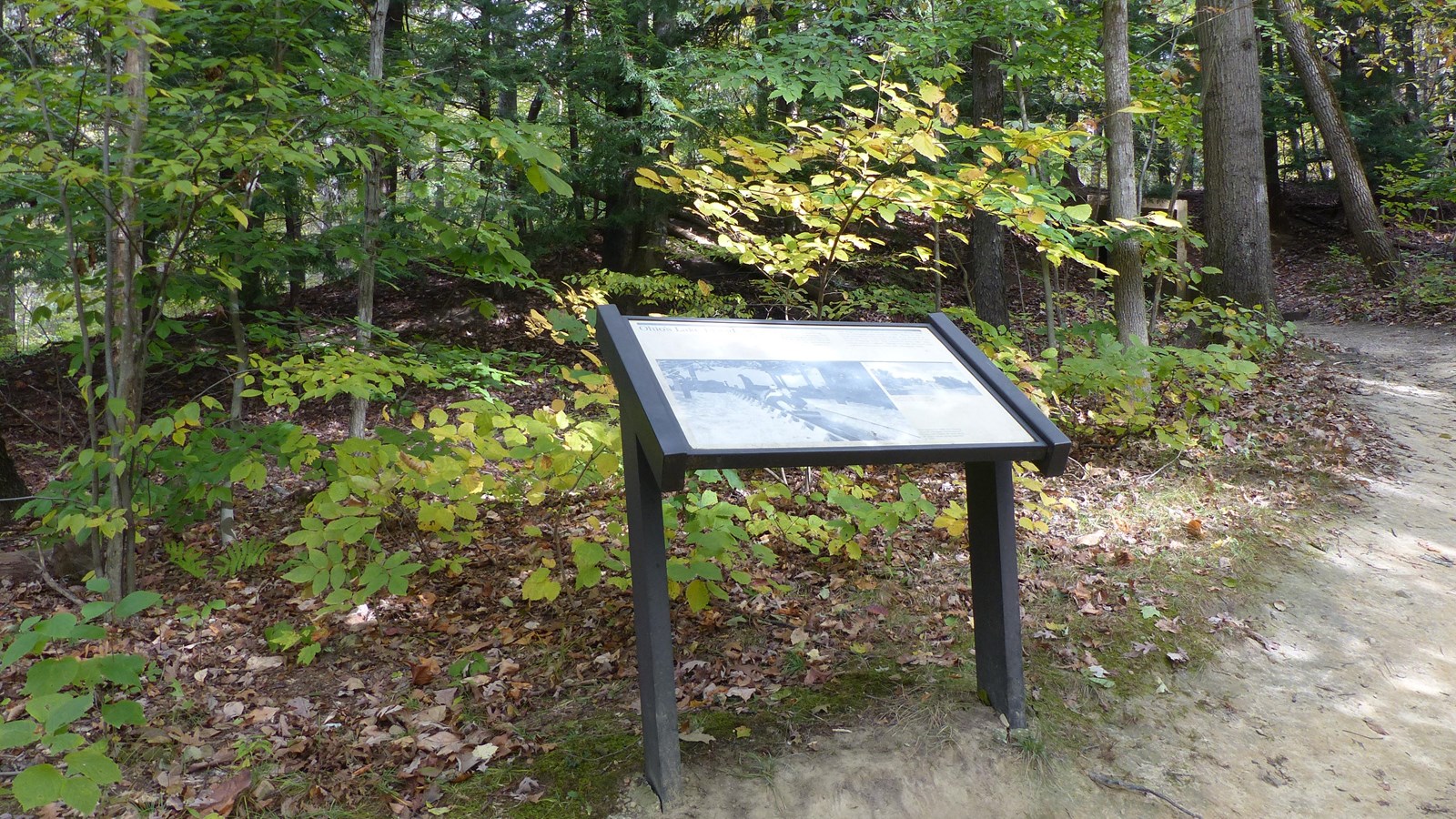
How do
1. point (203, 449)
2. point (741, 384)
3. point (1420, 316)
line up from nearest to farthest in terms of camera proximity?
point (741, 384) → point (203, 449) → point (1420, 316)

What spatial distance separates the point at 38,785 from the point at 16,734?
11 cm

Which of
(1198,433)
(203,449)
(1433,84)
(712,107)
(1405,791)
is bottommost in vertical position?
(1405,791)

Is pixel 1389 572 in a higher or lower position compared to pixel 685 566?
lower

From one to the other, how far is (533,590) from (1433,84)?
71.0 ft

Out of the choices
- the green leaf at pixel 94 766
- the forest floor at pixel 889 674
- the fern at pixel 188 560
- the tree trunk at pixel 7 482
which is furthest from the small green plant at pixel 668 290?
the green leaf at pixel 94 766

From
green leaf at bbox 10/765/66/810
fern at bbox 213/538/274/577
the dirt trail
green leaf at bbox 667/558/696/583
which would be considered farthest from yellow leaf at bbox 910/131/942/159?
fern at bbox 213/538/274/577

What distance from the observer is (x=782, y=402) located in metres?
2.29

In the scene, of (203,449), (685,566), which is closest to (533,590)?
(685,566)

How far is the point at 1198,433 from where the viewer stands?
19.3 ft

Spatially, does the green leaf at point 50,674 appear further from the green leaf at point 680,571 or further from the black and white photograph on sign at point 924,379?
the black and white photograph on sign at point 924,379

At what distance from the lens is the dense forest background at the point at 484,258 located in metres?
3.25

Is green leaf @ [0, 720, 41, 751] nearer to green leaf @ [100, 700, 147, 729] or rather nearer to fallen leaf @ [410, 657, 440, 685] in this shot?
green leaf @ [100, 700, 147, 729]

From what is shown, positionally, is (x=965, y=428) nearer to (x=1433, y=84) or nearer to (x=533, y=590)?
(x=533, y=590)

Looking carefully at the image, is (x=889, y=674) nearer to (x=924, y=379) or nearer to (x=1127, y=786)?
(x=1127, y=786)
